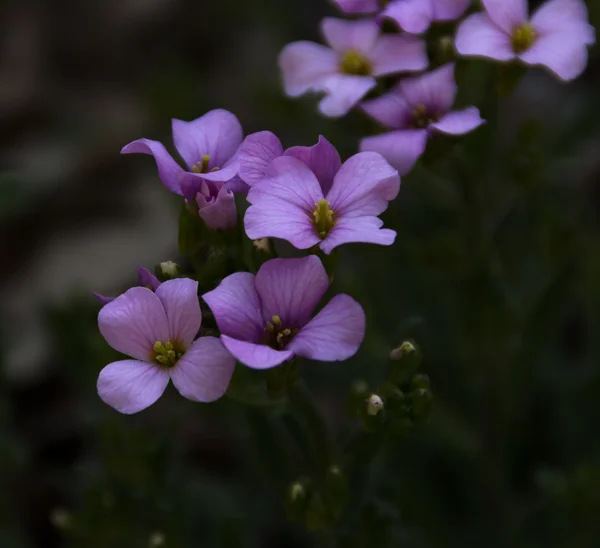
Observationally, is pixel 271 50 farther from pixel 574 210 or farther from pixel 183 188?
pixel 183 188

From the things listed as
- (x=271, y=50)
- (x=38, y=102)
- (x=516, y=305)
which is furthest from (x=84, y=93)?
(x=516, y=305)

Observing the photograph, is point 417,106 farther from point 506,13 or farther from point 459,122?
point 506,13

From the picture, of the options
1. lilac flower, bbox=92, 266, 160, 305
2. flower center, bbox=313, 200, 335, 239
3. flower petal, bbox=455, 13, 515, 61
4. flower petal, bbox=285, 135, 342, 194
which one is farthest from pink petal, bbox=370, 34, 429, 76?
lilac flower, bbox=92, 266, 160, 305

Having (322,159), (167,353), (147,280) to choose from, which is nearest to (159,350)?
(167,353)

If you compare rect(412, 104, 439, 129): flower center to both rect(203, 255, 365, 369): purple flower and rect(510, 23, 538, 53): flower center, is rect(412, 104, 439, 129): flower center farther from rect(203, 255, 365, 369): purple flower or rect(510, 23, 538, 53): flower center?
rect(203, 255, 365, 369): purple flower

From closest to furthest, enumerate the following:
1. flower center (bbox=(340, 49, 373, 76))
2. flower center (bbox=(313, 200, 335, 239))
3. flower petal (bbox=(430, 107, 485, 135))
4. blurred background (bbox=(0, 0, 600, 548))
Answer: flower center (bbox=(313, 200, 335, 239)) → flower petal (bbox=(430, 107, 485, 135)) → flower center (bbox=(340, 49, 373, 76)) → blurred background (bbox=(0, 0, 600, 548))

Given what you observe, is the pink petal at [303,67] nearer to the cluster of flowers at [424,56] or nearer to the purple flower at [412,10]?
the cluster of flowers at [424,56]
